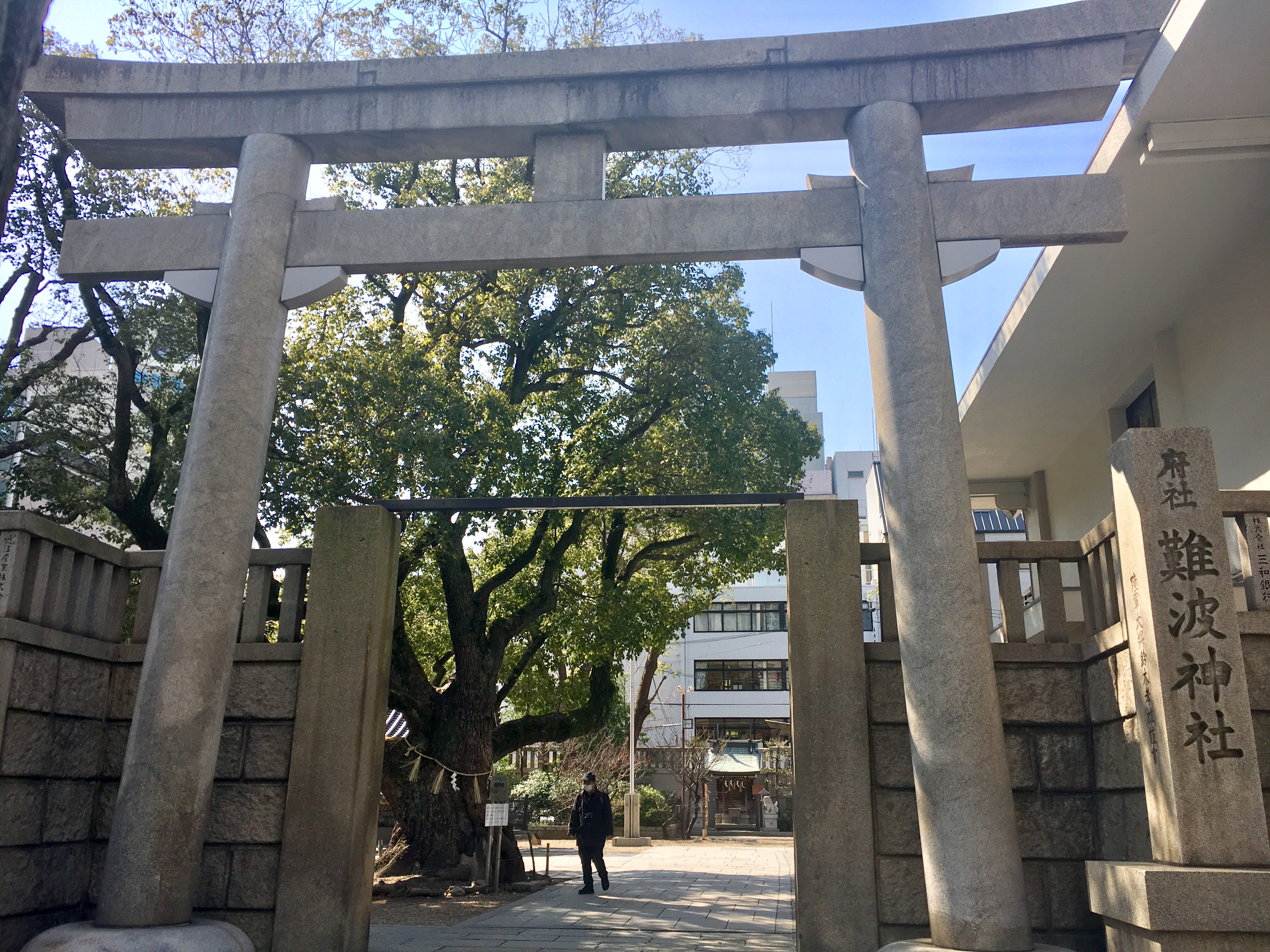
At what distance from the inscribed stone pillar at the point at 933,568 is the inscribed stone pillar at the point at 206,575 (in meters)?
3.99

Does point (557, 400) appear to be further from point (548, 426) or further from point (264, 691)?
point (264, 691)

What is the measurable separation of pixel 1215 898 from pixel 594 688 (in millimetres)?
11472

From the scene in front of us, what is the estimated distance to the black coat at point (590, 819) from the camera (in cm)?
1368

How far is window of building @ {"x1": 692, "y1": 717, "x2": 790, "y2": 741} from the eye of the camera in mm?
38688

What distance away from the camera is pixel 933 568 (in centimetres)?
577

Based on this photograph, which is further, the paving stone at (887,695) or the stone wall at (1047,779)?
the paving stone at (887,695)

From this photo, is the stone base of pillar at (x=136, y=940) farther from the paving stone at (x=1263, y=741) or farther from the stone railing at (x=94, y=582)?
the paving stone at (x=1263, y=741)

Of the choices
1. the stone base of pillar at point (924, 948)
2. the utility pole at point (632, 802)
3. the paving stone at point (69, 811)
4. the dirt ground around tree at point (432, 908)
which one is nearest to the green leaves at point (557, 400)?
the dirt ground around tree at point (432, 908)

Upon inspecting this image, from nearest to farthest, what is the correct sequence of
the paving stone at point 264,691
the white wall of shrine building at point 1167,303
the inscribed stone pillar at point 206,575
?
the inscribed stone pillar at point 206,575 → the paving stone at point 264,691 → the white wall of shrine building at point 1167,303

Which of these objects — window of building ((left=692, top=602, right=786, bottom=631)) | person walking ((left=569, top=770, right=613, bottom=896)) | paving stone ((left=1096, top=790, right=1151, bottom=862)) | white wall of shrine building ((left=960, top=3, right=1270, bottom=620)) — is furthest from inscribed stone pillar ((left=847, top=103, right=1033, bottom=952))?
window of building ((left=692, top=602, right=786, bottom=631))

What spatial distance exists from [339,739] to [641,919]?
524cm

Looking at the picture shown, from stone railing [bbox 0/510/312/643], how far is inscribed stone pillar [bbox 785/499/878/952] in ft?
11.2

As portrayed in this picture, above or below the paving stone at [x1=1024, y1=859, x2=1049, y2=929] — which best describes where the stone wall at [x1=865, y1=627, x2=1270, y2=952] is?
above

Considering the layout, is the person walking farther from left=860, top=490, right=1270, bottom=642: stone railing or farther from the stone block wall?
left=860, top=490, right=1270, bottom=642: stone railing
